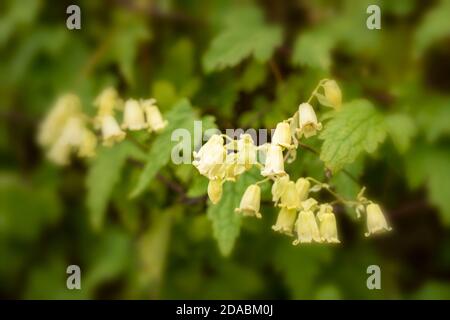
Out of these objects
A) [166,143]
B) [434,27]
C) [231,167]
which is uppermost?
[434,27]

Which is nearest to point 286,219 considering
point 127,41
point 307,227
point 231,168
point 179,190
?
point 307,227

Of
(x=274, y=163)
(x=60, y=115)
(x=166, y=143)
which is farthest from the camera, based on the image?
(x=60, y=115)

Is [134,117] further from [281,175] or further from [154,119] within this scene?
[281,175]

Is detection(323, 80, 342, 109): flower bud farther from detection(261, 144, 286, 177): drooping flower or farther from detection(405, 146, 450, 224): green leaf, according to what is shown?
detection(405, 146, 450, 224): green leaf

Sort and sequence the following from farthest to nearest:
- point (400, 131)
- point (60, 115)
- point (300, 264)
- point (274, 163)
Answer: point (300, 264)
point (60, 115)
point (400, 131)
point (274, 163)

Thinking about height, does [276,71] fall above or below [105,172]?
above
